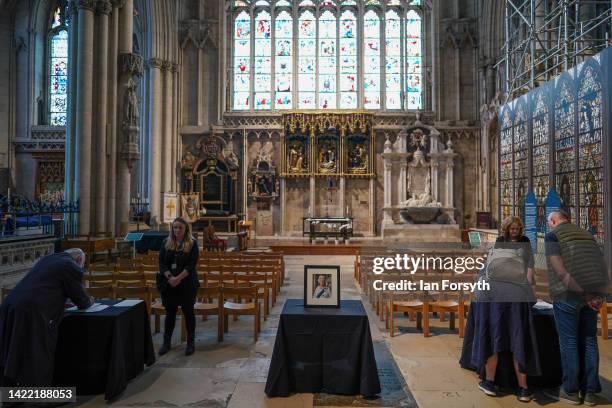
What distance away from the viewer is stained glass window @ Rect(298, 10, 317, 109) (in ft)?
74.6

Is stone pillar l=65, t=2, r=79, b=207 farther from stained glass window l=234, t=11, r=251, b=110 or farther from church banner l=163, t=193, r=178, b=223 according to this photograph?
stained glass window l=234, t=11, r=251, b=110

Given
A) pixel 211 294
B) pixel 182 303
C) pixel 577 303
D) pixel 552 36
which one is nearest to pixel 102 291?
pixel 182 303

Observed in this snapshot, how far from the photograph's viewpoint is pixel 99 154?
13.4 meters

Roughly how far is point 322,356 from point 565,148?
30.7 feet

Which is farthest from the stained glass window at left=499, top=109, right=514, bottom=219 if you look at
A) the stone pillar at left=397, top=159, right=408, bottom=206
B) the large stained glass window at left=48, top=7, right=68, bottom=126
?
the large stained glass window at left=48, top=7, right=68, bottom=126

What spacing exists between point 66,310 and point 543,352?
4.24 meters

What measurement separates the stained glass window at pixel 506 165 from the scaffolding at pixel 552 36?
2.76 feet

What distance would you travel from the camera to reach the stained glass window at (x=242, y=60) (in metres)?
22.8

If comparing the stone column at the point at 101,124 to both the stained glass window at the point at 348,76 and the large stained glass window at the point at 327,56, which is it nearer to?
the large stained glass window at the point at 327,56

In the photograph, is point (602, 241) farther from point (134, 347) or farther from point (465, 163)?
point (465, 163)

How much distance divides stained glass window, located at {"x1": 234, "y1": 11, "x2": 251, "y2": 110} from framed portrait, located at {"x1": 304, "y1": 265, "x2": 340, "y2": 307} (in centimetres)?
1910

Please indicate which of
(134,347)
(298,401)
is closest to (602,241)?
(298,401)

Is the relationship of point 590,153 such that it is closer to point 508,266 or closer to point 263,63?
point 508,266
